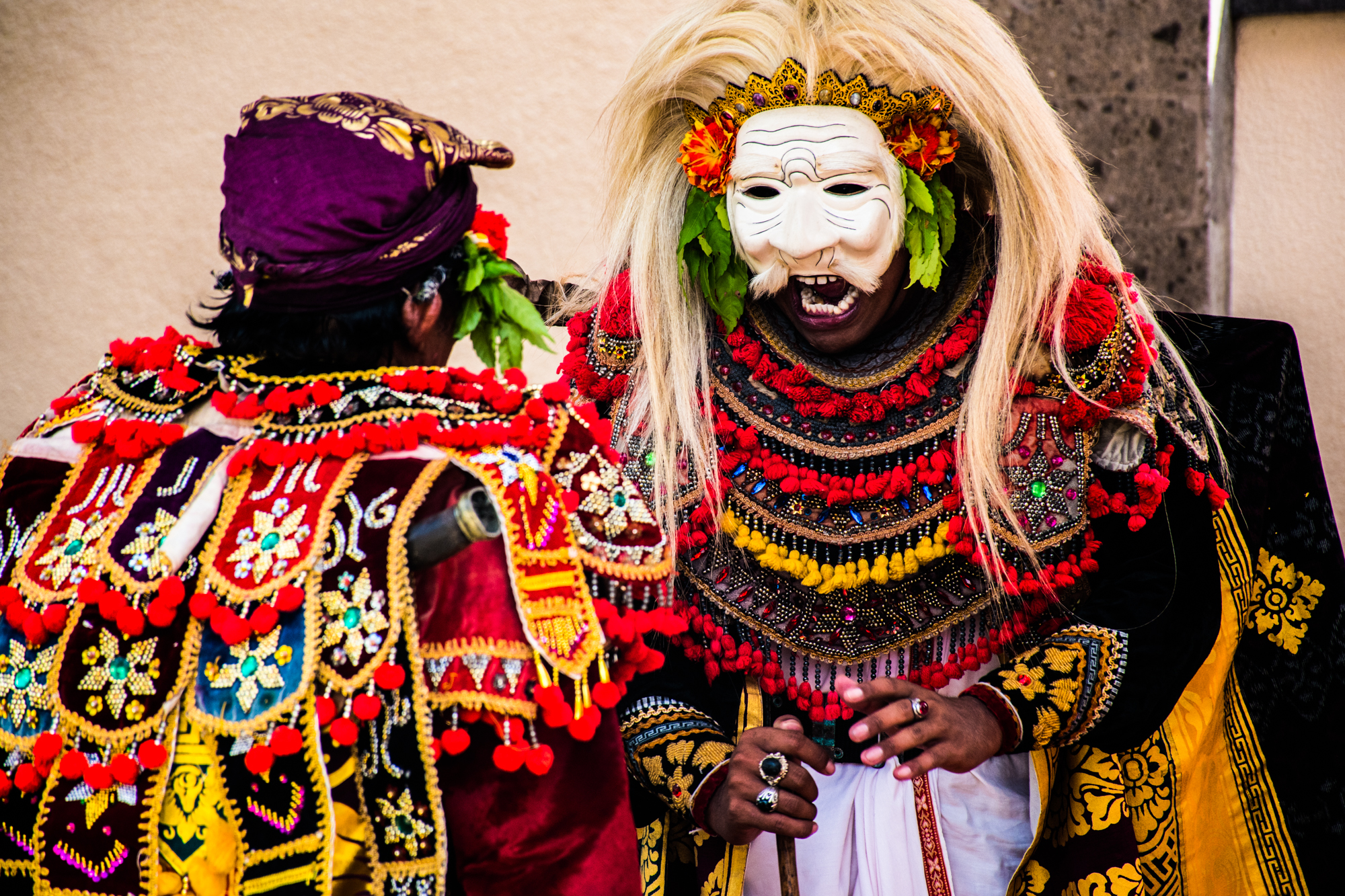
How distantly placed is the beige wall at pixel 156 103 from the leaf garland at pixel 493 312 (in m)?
1.84

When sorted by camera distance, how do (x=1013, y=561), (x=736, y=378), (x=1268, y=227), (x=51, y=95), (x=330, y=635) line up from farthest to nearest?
(x=1268, y=227) < (x=51, y=95) < (x=736, y=378) < (x=1013, y=561) < (x=330, y=635)

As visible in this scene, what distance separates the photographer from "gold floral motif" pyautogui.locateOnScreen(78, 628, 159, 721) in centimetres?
136

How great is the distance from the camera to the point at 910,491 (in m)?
2.22

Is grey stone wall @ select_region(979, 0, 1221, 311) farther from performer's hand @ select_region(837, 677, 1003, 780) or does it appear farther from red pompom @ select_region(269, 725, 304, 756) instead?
red pompom @ select_region(269, 725, 304, 756)

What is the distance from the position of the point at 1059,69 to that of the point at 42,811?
3.32 meters

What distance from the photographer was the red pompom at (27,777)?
1383mm

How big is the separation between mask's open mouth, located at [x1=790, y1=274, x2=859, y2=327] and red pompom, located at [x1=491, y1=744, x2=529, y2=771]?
113cm

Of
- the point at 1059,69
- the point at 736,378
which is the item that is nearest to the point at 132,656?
the point at 736,378

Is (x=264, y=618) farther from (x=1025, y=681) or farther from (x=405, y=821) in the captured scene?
(x=1025, y=681)

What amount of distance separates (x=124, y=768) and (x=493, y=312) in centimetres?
71

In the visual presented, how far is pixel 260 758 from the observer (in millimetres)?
1329

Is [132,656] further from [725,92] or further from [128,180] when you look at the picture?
[128,180]

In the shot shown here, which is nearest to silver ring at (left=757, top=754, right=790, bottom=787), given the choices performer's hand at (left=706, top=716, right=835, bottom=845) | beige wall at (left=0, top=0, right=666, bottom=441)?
performer's hand at (left=706, top=716, right=835, bottom=845)

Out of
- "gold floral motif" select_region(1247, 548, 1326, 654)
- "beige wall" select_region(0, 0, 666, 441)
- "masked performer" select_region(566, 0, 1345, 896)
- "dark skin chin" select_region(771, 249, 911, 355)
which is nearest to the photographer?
"masked performer" select_region(566, 0, 1345, 896)
